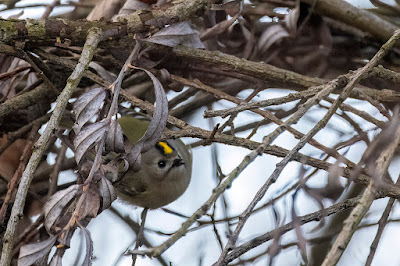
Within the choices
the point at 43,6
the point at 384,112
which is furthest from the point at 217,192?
the point at 43,6

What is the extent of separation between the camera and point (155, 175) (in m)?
1.98

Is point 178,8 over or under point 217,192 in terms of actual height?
over

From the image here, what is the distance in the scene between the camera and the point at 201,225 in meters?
1.78

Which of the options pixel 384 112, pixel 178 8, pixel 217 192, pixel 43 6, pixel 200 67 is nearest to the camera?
pixel 217 192

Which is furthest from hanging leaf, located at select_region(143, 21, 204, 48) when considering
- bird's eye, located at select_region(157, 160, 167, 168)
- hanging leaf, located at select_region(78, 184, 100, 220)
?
bird's eye, located at select_region(157, 160, 167, 168)

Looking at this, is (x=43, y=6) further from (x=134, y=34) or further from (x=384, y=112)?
(x=384, y=112)

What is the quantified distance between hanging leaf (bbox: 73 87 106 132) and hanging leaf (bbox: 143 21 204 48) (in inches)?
9.6

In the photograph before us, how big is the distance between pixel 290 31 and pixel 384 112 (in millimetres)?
504

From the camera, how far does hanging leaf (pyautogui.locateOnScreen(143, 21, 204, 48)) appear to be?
132 centimetres

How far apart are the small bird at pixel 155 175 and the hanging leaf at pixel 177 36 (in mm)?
509

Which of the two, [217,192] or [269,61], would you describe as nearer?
[217,192]

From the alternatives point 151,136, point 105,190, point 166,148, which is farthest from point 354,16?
point 105,190

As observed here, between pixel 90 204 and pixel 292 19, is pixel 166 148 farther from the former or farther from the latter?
pixel 90 204

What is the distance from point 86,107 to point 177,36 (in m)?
0.37
